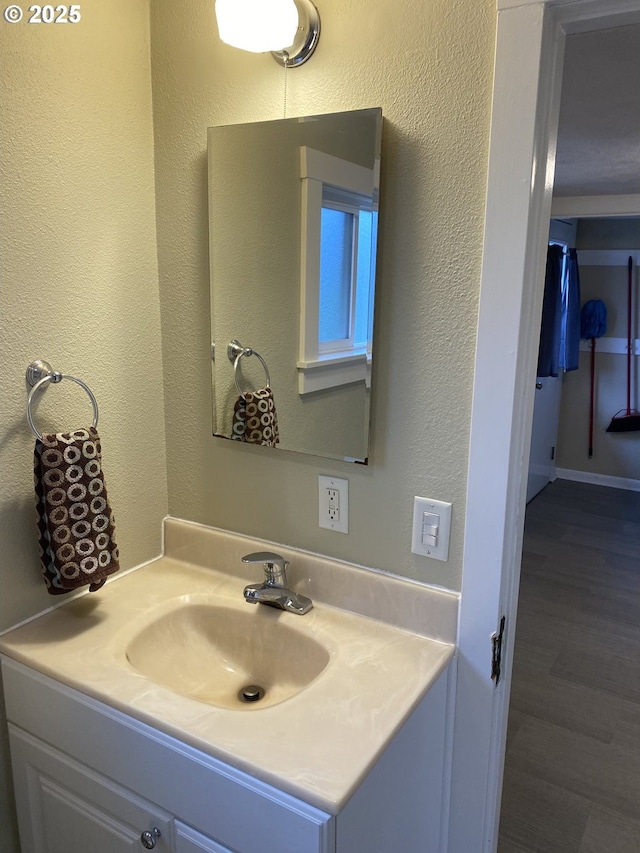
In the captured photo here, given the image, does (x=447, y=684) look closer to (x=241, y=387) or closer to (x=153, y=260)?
(x=241, y=387)

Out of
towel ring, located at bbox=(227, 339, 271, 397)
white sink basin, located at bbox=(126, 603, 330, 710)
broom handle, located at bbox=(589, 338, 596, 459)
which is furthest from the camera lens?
broom handle, located at bbox=(589, 338, 596, 459)

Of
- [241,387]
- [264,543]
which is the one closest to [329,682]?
[264,543]

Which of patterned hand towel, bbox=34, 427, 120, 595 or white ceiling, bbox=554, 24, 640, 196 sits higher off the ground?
white ceiling, bbox=554, 24, 640, 196

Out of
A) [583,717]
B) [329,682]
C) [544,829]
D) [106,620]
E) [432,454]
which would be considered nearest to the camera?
[329,682]

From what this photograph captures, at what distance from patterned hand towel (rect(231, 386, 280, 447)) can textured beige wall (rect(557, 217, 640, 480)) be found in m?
4.20

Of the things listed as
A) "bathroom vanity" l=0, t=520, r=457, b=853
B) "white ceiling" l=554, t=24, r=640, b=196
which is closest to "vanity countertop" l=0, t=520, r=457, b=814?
"bathroom vanity" l=0, t=520, r=457, b=853

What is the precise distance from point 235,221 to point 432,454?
0.66 metres

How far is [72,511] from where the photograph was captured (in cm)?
125

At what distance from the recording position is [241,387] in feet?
4.76

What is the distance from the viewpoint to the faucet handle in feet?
4.44

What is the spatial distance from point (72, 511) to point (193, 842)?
63cm

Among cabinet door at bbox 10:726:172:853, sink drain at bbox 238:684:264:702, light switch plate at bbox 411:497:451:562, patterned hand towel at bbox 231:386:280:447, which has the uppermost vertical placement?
patterned hand towel at bbox 231:386:280:447

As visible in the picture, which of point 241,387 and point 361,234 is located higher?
point 361,234

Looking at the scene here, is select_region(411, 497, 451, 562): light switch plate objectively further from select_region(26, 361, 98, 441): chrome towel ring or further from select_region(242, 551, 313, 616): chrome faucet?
select_region(26, 361, 98, 441): chrome towel ring
